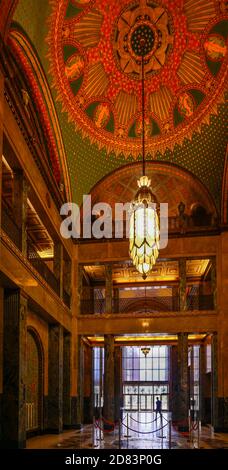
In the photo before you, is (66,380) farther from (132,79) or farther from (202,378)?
(132,79)

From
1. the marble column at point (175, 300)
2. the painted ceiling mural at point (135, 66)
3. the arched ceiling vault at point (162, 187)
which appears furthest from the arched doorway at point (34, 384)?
the marble column at point (175, 300)

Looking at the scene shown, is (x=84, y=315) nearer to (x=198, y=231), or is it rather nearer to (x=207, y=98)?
(x=198, y=231)

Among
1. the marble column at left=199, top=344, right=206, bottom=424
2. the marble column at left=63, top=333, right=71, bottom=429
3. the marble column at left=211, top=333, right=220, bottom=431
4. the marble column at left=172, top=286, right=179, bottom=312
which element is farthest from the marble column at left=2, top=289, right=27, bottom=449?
the marble column at left=172, top=286, right=179, bottom=312

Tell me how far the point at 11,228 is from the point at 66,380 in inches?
316

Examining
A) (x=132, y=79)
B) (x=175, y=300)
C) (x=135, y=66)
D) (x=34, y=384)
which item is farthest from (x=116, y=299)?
(x=135, y=66)

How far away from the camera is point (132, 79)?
1606 cm

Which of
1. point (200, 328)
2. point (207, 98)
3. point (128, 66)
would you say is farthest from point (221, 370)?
point (128, 66)

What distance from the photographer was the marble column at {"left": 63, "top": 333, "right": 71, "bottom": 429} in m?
17.3

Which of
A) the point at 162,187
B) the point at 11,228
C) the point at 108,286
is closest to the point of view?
the point at 11,228

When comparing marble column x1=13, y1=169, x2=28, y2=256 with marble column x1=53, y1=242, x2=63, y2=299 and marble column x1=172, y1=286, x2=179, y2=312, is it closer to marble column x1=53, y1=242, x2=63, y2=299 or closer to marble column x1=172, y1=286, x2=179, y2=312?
marble column x1=53, y1=242, x2=63, y2=299

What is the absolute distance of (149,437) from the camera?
45.6 feet

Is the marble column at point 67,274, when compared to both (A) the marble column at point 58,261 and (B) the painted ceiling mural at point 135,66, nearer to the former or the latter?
(A) the marble column at point 58,261

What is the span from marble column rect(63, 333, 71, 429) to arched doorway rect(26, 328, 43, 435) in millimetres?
2160

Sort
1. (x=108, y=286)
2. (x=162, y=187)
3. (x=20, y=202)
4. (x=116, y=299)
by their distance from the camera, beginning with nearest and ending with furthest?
1. (x=20, y=202)
2. (x=162, y=187)
3. (x=108, y=286)
4. (x=116, y=299)
